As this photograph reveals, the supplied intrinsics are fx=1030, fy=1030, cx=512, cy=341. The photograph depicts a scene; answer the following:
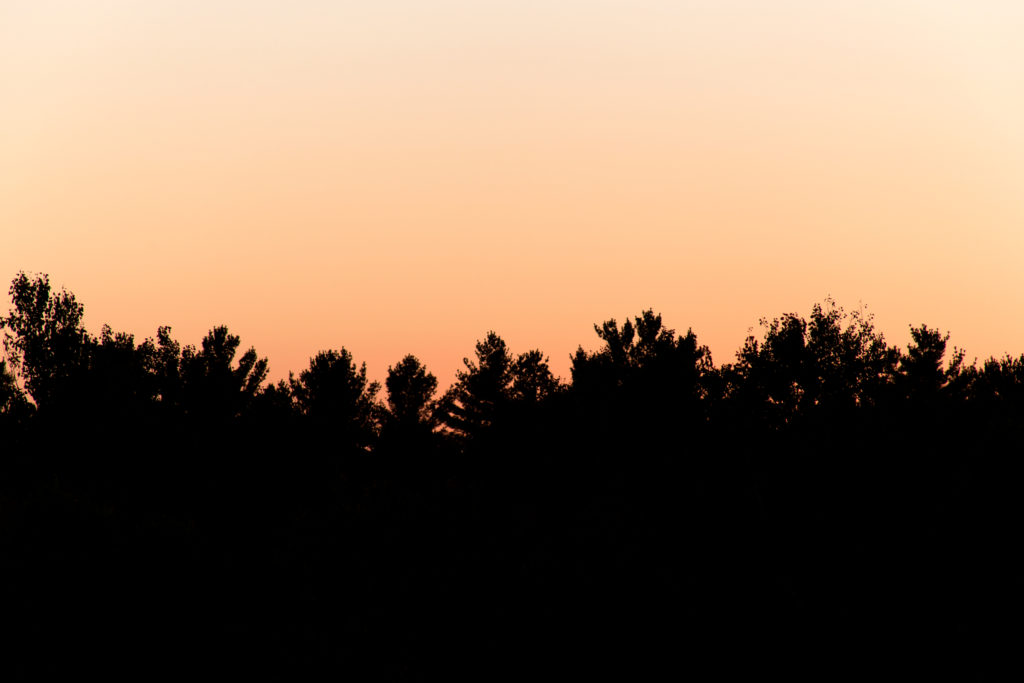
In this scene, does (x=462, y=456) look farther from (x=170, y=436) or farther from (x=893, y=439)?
(x=893, y=439)

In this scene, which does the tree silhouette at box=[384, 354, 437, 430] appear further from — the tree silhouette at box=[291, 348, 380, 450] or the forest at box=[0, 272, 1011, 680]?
the forest at box=[0, 272, 1011, 680]

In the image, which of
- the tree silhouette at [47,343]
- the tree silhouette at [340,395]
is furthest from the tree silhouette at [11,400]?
the tree silhouette at [340,395]

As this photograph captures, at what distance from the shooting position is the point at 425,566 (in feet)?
72.9

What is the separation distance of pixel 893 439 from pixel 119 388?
58027mm

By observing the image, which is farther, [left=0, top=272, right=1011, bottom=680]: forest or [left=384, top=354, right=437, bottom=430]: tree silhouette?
[left=384, top=354, right=437, bottom=430]: tree silhouette

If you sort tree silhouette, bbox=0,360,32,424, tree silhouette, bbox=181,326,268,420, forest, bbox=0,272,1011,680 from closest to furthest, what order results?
forest, bbox=0,272,1011,680 < tree silhouette, bbox=0,360,32,424 < tree silhouette, bbox=181,326,268,420

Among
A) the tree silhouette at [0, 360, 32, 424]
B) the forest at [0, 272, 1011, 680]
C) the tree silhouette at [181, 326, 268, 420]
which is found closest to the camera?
the forest at [0, 272, 1011, 680]

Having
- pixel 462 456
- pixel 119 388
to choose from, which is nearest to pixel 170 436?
pixel 119 388

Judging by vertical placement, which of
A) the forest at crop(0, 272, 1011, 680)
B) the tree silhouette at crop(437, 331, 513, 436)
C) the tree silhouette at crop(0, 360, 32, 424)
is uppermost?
the tree silhouette at crop(437, 331, 513, 436)

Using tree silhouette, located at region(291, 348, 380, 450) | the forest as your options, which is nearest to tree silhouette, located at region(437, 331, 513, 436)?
tree silhouette, located at region(291, 348, 380, 450)

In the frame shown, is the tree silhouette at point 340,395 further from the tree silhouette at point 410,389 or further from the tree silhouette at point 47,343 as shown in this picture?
the tree silhouette at point 47,343

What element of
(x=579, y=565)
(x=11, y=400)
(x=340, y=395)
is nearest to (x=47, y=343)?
(x=11, y=400)

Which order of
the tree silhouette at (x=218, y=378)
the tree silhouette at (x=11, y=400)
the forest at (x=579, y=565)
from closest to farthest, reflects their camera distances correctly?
the forest at (x=579, y=565) < the tree silhouette at (x=11, y=400) < the tree silhouette at (x=218, y=378)

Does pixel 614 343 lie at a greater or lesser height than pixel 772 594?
greater
